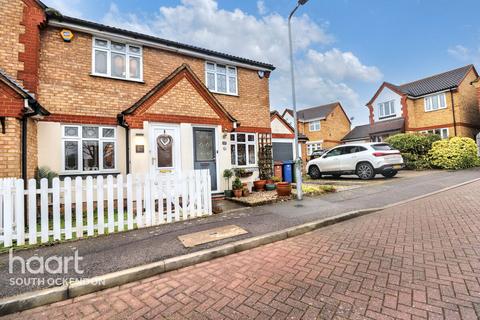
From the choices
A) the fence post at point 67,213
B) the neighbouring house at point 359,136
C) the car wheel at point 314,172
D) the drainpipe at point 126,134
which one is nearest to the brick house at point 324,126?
the neighbouring house at point 359,136

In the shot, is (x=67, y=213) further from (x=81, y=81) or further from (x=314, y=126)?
(x=314, y=126)

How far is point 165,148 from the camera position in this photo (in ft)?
27.0

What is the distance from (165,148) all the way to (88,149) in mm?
2431

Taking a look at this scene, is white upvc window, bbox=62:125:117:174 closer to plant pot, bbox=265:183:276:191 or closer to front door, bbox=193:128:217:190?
front door, bbox=193:128:217:190

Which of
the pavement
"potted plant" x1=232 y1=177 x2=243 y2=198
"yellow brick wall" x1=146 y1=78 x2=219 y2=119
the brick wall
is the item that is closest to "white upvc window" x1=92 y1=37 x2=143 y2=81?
the brick wall

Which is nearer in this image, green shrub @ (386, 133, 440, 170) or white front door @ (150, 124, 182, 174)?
white front door @ (150, 124, 182, 174)

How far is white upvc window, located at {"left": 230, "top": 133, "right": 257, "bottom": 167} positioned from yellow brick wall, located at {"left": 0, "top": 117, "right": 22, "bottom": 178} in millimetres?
7033

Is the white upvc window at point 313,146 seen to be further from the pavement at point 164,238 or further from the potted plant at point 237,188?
the potted plant at point 237,188

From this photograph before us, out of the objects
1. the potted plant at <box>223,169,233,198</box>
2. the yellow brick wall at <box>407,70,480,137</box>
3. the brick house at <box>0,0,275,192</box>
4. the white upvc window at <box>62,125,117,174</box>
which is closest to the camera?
the brick house at <box>0,0,275,192</box>

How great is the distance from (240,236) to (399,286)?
259cm

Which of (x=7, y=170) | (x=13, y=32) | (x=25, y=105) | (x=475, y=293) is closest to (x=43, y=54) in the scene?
(x=13, y=32)

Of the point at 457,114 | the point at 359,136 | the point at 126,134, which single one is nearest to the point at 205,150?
the point at 126,134

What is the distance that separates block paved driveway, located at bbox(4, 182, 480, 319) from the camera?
2400mm

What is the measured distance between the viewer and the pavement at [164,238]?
3342 millimetres
